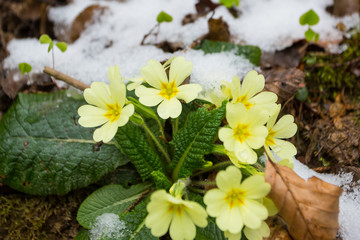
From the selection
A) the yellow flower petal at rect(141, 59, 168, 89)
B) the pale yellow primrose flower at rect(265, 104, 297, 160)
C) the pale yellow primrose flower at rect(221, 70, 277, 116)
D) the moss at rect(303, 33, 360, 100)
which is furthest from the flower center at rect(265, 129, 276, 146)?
the moss at rect(303, 33, 360, 100)

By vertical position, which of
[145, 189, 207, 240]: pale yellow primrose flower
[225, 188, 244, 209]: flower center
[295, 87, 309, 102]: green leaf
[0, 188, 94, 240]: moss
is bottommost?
[0, 188, 94, 240]: moss

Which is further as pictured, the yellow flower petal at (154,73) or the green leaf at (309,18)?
the green leaf at (309,18)

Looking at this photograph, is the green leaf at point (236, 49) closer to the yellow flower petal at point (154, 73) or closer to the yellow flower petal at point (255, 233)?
the yellow flower petal at point (154, 73)

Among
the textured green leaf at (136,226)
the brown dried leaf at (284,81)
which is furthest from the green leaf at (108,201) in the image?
the brown dried leaf at (284,81)

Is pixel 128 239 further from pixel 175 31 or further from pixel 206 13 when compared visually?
pixel 206 13

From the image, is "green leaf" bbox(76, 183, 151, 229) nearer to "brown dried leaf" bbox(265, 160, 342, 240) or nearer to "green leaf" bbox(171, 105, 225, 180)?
"green leaf" bbox(171, 105, 225, 180)

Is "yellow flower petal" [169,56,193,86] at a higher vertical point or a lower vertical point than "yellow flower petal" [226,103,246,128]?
higher
